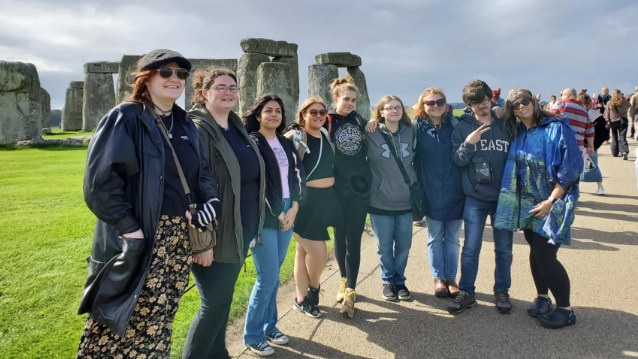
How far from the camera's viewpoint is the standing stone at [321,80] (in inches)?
363

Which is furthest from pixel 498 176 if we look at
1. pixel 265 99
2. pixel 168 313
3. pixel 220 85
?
pixel 168 313

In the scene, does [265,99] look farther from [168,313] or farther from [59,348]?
Result: [59,348]

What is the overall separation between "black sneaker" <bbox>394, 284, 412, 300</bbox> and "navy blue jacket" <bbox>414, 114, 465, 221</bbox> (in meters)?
0.74

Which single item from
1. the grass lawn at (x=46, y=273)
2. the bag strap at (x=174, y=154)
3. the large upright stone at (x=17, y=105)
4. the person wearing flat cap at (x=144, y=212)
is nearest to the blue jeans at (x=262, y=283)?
the grass lawn at (x=46, y=273)

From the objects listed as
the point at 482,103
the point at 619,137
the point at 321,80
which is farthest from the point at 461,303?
the point at 619,137

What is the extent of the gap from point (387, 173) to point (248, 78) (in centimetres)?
653

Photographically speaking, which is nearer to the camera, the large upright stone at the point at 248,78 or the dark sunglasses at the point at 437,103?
the dark sunglasses at the point at 437,103

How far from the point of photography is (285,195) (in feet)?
11.4

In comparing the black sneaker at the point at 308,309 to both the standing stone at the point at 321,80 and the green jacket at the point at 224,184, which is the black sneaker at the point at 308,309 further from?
the standing stone at the point at 321,80

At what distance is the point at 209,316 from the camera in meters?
2.75

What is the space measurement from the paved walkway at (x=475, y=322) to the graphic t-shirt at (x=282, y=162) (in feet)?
3.87

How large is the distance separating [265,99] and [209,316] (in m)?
1.63

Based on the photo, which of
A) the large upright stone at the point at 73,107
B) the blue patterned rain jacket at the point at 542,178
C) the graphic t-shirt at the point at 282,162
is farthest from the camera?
the large upright stone at the point at 73,107

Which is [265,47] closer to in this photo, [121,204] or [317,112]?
[317,112]
